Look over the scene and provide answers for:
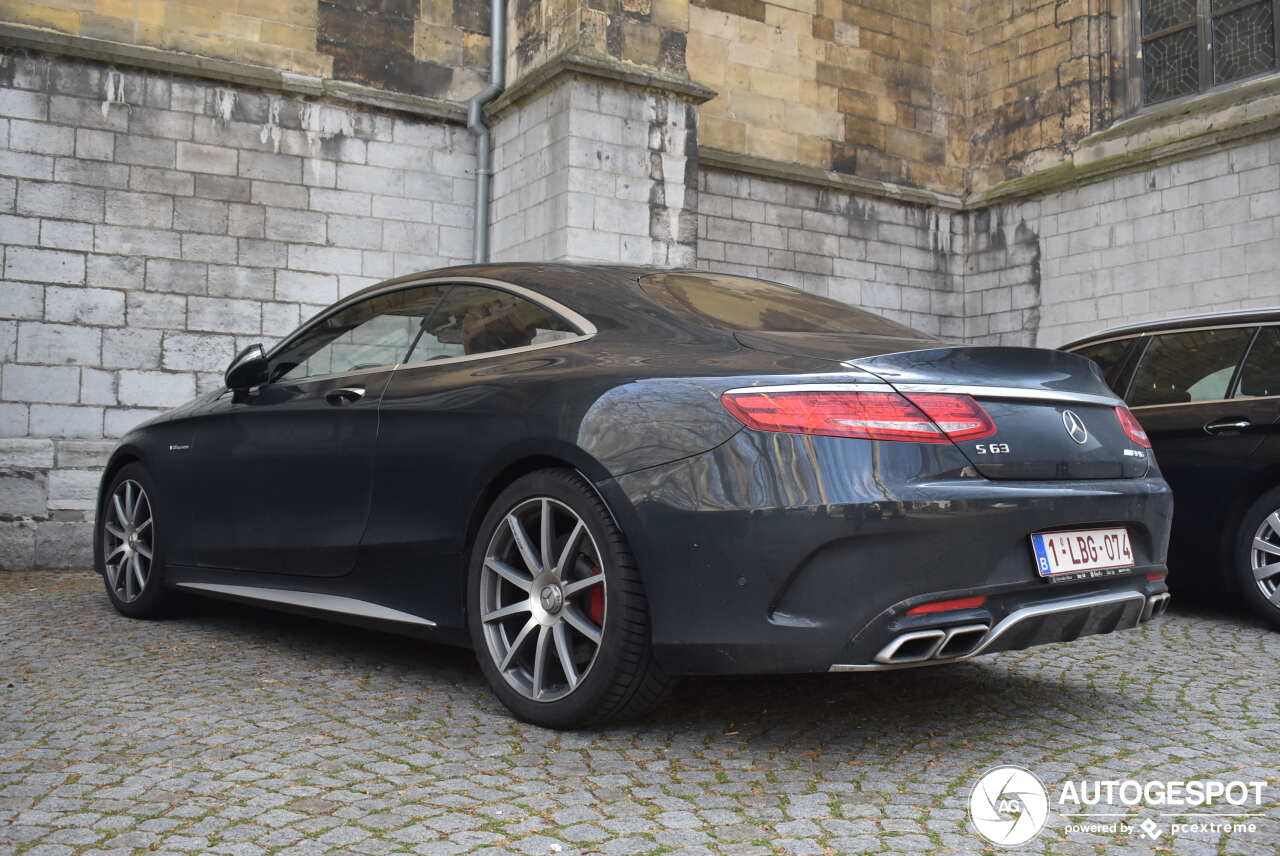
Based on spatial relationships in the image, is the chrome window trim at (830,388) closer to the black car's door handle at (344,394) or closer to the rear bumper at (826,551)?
the rear bumper at (826,551)

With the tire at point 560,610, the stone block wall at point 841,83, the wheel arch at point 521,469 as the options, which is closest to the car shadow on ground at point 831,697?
the tire at point 560,610

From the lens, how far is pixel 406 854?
8.34 feet

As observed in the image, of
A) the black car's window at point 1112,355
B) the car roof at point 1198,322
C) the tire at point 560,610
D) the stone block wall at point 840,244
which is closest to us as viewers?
the tire at point 560,610

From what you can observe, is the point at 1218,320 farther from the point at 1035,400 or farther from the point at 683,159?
the point at 683,159

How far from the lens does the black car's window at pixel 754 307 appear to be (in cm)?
386

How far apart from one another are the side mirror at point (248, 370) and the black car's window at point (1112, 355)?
4.48 m

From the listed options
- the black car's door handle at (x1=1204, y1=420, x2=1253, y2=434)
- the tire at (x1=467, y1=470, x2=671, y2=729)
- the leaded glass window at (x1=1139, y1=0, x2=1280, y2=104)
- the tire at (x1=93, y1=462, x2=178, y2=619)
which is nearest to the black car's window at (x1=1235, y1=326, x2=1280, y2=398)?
the black car's door handle at (x1=1204, y1=420, x2=1253, y2=434)

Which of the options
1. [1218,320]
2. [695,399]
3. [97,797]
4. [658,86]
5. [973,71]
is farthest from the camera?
[973,71]

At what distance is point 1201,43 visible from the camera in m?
13.0

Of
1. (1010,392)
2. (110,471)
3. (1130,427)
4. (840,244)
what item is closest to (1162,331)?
(1130,427)

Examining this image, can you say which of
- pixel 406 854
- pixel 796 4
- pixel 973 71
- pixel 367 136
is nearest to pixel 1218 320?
pixel 406 854

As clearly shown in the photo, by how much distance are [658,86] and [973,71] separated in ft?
21.5

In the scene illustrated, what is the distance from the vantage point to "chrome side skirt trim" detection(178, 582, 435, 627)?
4.10 metres

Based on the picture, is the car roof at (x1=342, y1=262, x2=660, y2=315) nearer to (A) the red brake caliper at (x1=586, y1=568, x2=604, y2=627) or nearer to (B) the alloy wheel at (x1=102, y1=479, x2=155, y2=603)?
(A) the red brake caliper at (x1=586, y1=568, x2=604, y2=627)
